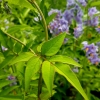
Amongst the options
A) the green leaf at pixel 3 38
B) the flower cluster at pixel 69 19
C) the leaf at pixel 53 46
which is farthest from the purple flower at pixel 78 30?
the leaf at pixel 53 46

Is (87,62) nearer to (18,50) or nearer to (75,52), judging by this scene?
(75,52)

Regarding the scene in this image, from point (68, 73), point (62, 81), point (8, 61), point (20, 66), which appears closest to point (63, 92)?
point (62, 81)

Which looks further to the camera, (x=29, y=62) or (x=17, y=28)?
(x=17, y=28)

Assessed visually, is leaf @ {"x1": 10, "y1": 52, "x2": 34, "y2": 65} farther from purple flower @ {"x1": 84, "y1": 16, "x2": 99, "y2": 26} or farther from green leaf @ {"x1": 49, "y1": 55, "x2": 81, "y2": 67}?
purple flower @ {"x1": 84, "y1": 16, "x2": 99, "y2": 26}

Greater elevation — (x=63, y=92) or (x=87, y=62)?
(x=87, y=62)

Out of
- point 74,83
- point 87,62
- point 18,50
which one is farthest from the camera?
point 87,62

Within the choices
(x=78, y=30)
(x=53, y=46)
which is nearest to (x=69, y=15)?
(x=78, y=30)

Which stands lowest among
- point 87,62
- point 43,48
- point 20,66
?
point 87,62
